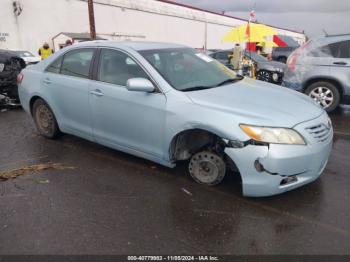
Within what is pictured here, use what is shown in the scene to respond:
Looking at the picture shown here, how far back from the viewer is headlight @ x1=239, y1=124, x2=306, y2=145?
9.82ft

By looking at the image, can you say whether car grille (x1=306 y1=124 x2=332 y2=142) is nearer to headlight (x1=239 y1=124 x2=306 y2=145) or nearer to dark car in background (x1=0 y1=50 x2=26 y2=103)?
headlight (x1=239 y1=124 x2=306 y2=145)

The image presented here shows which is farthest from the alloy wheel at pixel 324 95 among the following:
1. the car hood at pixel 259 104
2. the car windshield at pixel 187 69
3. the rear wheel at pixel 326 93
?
the car hood at pixel 259 104

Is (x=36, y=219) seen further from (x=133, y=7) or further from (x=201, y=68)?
(x=133, y=7)

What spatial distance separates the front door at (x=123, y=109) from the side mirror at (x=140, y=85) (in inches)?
3.4

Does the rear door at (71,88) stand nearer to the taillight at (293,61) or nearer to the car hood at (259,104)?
the car hood at (259,104)

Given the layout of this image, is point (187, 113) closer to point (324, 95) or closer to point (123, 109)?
point (123, 109)

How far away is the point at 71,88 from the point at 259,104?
2.54m

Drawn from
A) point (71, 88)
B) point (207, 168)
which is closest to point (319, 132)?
point (207, 168)

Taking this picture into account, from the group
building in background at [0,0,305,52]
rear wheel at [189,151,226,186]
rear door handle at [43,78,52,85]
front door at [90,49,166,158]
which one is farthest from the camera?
building in background at [0,0,305,52]

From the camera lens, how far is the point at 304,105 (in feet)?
11.6

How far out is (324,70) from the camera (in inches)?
272

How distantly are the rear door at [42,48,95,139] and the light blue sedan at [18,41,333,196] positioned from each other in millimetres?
15

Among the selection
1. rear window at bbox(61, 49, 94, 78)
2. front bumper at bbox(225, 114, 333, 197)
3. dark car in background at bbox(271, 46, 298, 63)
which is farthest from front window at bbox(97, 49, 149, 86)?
dark car in background at bbox(271, 46, 298, 63)

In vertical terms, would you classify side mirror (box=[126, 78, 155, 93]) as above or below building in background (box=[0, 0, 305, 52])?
below
